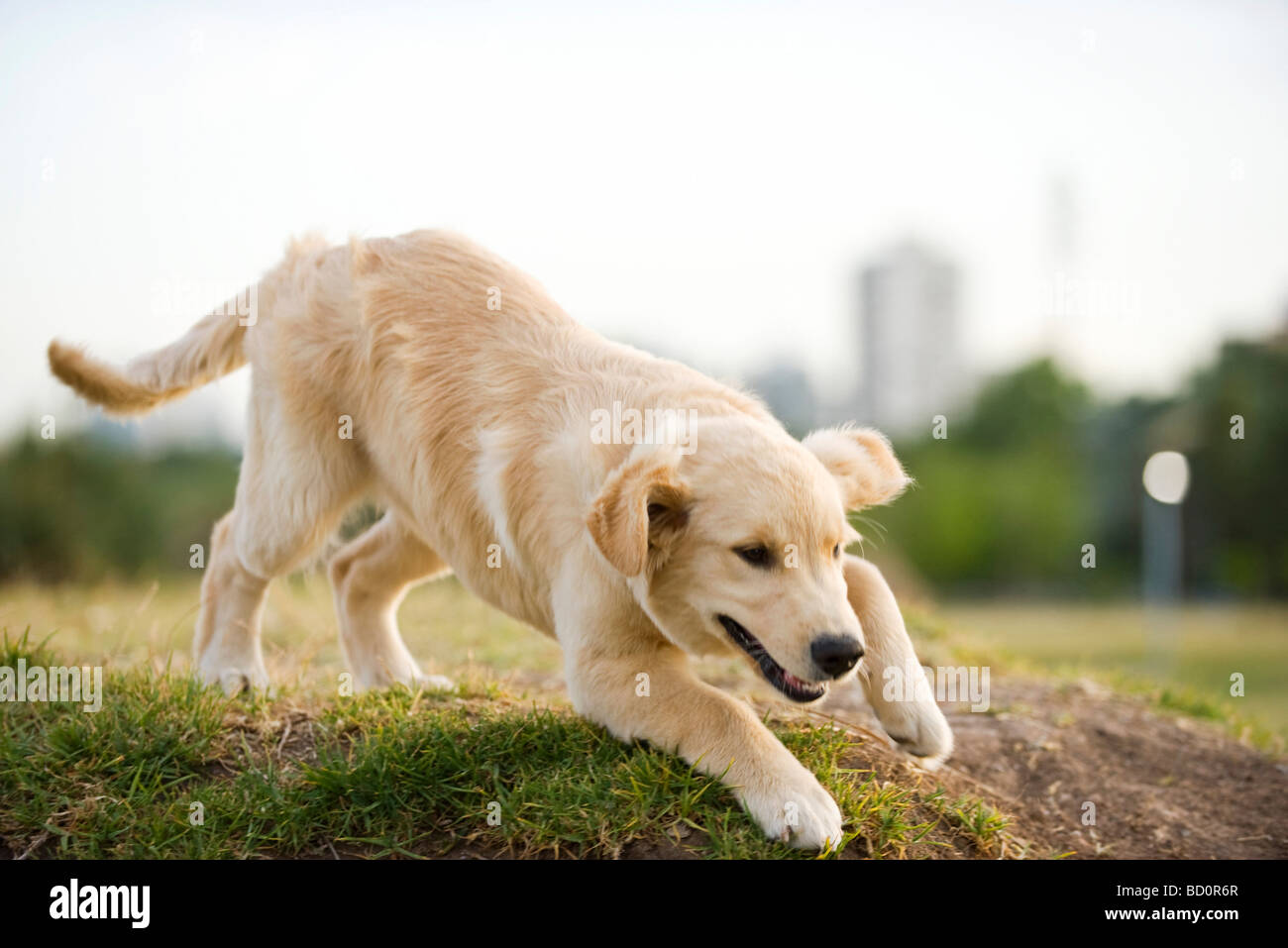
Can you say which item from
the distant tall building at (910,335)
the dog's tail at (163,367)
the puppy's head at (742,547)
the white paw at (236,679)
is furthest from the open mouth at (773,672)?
the distant tall building at (910,335)

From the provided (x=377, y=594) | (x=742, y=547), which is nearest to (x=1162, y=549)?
(x=377, y=594)

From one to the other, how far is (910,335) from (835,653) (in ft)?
215

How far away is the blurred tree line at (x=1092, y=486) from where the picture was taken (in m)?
42.1

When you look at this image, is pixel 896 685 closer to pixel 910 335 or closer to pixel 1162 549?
pixel 1162 549

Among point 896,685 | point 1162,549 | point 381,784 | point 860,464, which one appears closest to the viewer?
point 381,784

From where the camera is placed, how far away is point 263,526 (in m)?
5.55

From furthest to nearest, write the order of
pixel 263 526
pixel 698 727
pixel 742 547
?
pixel 263 526 → pixel 698 727 → pixel 742 547

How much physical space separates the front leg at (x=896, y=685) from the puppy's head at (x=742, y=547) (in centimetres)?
41

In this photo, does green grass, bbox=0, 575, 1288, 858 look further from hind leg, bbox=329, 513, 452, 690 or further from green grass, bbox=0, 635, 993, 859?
hind leg, bbox=329, 513, 452, 690

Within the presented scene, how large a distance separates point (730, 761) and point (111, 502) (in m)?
23.2

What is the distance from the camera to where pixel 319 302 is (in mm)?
5340

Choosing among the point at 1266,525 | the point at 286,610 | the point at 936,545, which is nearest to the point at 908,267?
the point at 936,545

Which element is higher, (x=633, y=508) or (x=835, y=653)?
(x=633, y=508)

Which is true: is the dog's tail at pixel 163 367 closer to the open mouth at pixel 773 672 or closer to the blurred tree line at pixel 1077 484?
the open mouth at pixel 773 672
